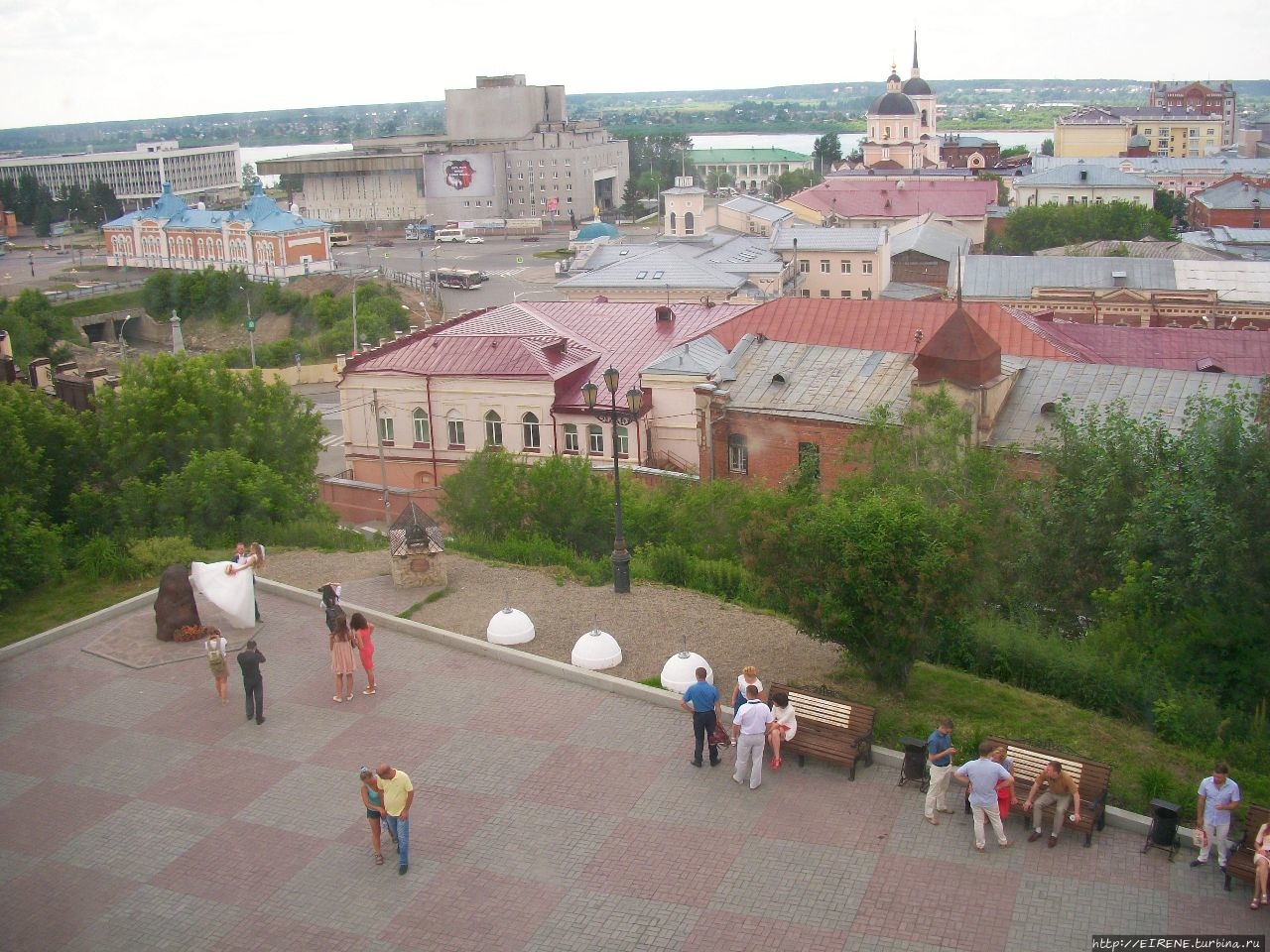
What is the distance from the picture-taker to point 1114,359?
121 feet

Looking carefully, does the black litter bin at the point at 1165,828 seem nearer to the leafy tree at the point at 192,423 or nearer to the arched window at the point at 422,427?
the leafy tree at the point at 192,423

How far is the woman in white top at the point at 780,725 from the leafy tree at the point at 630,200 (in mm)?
135686

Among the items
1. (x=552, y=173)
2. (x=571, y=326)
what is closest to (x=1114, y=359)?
(x=571, y=326)

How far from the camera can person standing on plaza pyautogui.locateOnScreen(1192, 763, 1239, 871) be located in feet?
39.6

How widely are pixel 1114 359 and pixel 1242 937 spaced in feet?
91.9

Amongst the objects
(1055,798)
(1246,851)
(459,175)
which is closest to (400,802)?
(1055,798)

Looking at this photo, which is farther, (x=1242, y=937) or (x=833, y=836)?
(x=833, y=836)

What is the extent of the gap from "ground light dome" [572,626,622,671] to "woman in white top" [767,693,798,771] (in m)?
3.75

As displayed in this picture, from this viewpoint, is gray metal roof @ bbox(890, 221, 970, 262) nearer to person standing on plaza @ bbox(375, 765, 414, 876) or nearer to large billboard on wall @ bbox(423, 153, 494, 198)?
person standing on plaza @ bbox(375, 765, 414, 876)

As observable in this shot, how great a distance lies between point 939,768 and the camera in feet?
44.0

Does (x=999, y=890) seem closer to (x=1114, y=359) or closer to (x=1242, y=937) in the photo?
(x=1242, y=937)

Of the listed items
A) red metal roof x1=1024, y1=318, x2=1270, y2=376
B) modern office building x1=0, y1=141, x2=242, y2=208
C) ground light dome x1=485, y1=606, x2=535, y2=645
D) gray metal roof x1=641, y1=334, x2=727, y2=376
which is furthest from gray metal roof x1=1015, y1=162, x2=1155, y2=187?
modern office building x1=0, y1=141, x2=242, y2=208

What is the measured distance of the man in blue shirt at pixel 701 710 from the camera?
14383 mm

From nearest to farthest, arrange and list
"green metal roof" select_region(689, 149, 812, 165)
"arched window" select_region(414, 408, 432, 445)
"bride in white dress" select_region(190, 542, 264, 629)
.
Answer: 1. "bride in white dress" select_region(190, 542, 264, 629)
2. "arched window" select_region(414, 408, 432, 445)
3. "green metal roof" select_region(689, 149, 812, 165)
